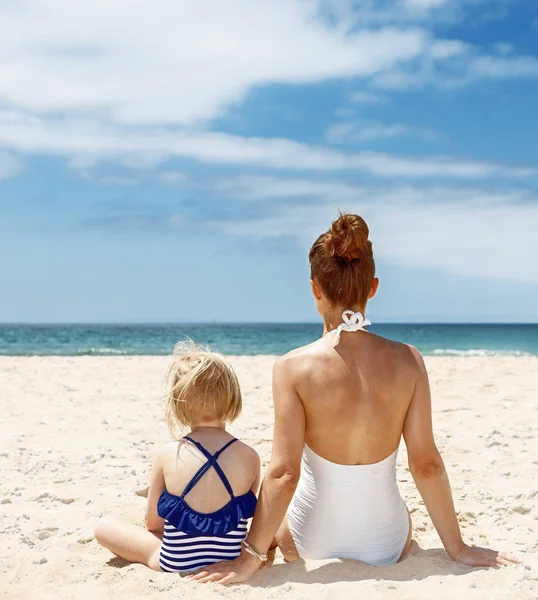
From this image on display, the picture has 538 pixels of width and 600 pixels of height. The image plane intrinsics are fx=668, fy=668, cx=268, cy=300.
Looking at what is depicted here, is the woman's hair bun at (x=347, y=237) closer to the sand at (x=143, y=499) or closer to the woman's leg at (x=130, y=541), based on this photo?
the sand at (x=143, y=499)

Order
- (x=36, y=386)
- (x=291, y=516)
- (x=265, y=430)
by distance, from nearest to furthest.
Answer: (x=291, y=516) < (x=265, y=430) < (x=36, y=386)

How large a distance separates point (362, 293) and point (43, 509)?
2729mm

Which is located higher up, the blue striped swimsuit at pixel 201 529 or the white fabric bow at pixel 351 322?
the white fabric bow at pixel 351 322

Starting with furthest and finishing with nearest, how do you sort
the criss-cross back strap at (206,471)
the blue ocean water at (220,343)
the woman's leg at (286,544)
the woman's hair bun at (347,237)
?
the blue ocean water at (220,343), the woman's leg at (286,544), the criss-cross back strap at (206,471), the woman's hair bun at (347,237)

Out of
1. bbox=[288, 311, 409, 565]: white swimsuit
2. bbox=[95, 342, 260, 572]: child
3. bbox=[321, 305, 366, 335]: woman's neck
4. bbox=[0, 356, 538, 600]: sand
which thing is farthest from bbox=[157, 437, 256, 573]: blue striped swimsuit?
bbox=[321, 305, 366, 335]: woman's neck

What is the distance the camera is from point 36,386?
10.2 meters

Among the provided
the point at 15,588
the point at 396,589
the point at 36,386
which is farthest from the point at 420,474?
the point at 36,386

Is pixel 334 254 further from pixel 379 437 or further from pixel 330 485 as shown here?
pixel 330 485

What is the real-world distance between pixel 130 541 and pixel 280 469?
0.97 m

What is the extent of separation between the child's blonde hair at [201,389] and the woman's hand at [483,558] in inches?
49.5

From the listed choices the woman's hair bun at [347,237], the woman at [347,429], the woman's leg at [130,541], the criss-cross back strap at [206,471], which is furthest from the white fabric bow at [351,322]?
the woman's leg at [130,541]

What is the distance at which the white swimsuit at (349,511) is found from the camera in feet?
9.98

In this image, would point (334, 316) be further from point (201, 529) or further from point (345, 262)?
point (201, 529)

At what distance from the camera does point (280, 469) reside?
2953mm
